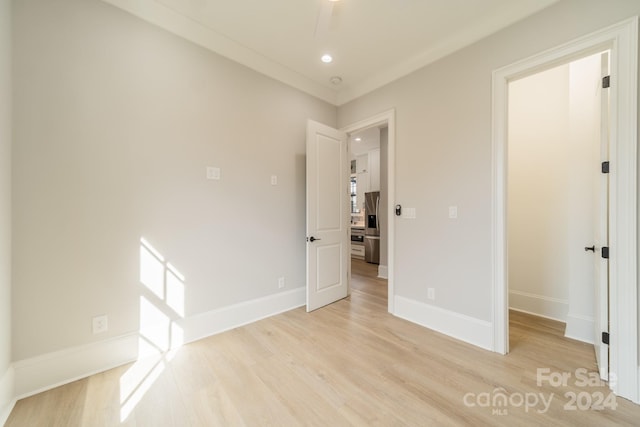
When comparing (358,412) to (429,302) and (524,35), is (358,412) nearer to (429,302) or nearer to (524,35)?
(429,302)

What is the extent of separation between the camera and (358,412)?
1482mm

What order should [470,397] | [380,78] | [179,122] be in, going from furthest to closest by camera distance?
[380,78]
[179,122]
[470,397]

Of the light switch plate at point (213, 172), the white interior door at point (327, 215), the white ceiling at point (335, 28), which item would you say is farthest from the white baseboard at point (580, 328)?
the light switch plate at point (213, 172)

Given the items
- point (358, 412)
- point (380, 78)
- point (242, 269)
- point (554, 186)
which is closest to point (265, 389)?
point (358, 412)

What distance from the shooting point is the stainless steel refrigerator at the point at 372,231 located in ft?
19.0

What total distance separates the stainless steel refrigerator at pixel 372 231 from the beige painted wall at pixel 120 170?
11.5ft

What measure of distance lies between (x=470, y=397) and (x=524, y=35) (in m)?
2.81

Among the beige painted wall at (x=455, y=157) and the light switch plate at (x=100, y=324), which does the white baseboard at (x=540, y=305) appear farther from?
the light switch plate at (x=100, y=324)

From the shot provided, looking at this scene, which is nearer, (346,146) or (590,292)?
(590,292)

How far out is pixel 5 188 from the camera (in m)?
1.53

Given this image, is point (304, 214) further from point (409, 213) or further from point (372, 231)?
point (372, 231)

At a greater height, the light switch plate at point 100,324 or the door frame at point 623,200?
the door frame at point 623,200

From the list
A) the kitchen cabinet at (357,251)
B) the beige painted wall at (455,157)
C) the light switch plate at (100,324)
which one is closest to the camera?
the light switch plate at (100,324)

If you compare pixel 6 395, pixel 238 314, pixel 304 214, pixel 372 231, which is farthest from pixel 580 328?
pixel 6 395
